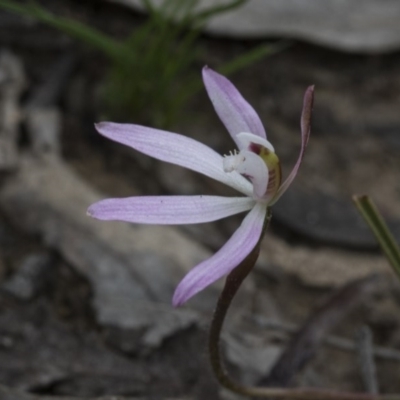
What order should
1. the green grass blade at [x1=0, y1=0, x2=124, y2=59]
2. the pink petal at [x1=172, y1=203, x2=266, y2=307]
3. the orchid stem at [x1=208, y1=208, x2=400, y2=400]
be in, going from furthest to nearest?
the green grass blade at [x1=0, y1=0, x2=124, y2=59]
the orchid stem at [x1=208, y1=208, x2=400, y2=400]
the pink petal at [x1=172, y1=203, x2=266, y2=307]

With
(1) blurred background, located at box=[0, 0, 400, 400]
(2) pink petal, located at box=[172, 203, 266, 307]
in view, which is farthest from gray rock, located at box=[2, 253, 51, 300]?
(2) pink petal, located at box=[172, 203, 266, 307]

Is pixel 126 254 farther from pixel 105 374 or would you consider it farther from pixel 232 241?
pixel 232 241

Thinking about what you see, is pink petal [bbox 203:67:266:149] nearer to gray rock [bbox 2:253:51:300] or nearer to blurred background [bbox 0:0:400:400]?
blurred background [bbox 0:0:400:400]

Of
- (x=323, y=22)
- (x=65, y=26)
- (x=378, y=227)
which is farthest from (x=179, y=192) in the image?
(x=378, y=227)

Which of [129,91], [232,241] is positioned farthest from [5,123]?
[232,241]

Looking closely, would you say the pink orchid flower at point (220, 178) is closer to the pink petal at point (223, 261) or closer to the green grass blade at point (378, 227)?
the pink petal at point (223, 261)

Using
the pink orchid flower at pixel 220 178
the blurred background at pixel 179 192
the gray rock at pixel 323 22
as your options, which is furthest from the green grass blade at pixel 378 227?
the gray rock at pixel 323 22

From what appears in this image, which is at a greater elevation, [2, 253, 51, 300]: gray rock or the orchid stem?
the orchid stem
